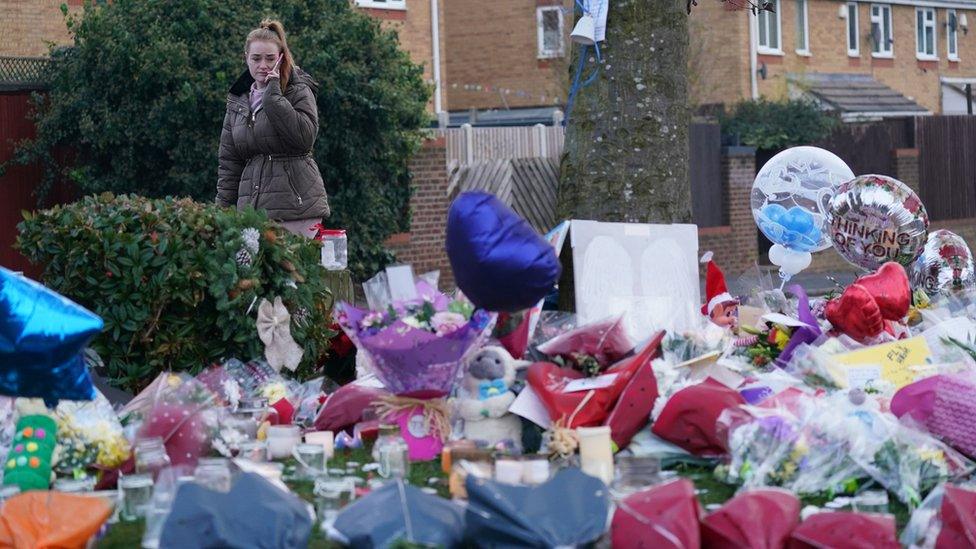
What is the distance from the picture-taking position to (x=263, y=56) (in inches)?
278

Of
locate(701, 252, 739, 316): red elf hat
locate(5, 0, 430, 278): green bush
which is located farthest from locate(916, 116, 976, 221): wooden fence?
locate(701, 252, 739, 316): red elf hat

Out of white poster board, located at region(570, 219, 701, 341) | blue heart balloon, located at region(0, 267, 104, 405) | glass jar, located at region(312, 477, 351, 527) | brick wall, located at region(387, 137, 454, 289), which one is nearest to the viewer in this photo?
glass jar, located at region(312, 477, 351, 527)

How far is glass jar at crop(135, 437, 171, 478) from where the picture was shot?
13.3ft

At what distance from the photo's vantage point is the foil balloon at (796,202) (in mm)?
7102

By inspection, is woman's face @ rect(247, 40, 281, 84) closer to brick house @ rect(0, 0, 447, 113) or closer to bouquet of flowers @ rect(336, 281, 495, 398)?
bouquet of flowers @ rect(336, 281, 495, 398)

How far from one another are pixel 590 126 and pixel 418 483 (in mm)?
3441

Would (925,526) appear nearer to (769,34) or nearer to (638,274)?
(638,274)

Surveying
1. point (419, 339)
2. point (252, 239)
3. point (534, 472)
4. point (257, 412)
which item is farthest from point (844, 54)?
point (534, 472)

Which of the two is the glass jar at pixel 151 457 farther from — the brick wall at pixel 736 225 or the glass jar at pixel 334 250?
the brick wall at pixel 736 225

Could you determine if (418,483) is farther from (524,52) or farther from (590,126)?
(524,52)

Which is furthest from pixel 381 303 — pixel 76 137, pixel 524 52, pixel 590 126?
pixel 524 52

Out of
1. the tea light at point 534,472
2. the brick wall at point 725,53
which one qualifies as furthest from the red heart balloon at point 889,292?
the brick wall at point 725,53

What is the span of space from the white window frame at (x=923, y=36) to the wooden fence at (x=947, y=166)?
11850mm

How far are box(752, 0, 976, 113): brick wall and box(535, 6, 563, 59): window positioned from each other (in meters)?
3.98
